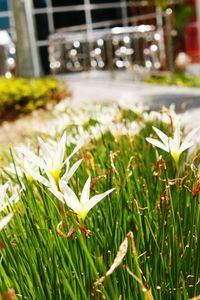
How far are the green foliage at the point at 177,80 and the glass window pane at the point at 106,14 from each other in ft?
23.0

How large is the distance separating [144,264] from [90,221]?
279 millimetres

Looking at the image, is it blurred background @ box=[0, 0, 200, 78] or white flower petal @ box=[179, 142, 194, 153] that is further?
blurred background @ box=[0, 0, 200, 78]

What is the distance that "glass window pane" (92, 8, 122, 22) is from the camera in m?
22.7

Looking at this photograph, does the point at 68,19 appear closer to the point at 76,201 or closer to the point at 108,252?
the point at 108,252

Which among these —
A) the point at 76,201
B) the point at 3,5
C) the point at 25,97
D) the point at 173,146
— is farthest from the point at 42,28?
the point at 76,201

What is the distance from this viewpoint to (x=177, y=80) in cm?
1485

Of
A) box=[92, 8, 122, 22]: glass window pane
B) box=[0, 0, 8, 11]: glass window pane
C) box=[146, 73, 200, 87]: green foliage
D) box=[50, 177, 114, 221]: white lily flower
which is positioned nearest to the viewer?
box=[50, 177, 114, 221]: white lily flower

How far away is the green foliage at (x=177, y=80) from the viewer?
13.9m

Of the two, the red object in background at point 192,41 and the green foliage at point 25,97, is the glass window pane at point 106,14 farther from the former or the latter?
the green foliage at point 25,97

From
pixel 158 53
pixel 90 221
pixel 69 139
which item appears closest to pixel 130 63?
pixel 158 53

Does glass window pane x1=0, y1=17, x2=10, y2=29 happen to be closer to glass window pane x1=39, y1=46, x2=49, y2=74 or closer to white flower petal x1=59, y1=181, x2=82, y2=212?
glass window pane x1=39, y1=46, x2=49, y2=74

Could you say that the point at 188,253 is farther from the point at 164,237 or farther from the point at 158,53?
the point at 158,53

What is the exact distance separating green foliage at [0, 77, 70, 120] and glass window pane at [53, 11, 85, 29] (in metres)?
12.2

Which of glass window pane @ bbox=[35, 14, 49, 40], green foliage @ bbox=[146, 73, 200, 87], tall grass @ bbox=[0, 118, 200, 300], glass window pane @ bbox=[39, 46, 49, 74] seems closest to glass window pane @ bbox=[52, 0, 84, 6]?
glass window pane @ bbox=[35, 14, 49, 40]
